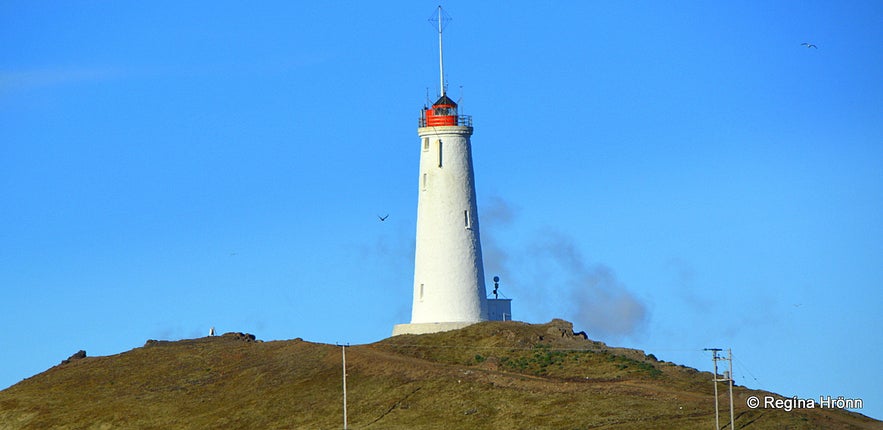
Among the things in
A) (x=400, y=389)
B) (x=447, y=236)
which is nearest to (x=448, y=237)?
(x=447, y=236)

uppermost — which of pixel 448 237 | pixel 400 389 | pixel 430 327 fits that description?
pixel 448 237

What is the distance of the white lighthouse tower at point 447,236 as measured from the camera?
11062 centimetres

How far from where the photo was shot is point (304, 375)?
340 feet

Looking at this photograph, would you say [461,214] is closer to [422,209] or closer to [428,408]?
[422,209]

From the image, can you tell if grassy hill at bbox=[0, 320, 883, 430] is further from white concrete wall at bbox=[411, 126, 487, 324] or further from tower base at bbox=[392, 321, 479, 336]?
white concrete wall at bbox=[411, 126, 487, 324]

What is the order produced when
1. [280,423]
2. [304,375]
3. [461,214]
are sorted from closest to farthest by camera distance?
[280,423] → [304,375] → [461,214]

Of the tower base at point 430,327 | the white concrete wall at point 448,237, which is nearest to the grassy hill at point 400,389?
the tower base at point 430,327

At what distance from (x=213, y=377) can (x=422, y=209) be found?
656 inches

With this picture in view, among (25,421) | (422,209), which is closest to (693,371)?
(422,209)

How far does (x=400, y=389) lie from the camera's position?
98.1 metres

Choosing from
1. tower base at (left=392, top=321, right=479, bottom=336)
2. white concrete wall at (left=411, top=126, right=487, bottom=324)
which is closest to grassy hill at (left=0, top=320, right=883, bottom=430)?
tower base at (left=392, top=321, right=479, bottom=336)

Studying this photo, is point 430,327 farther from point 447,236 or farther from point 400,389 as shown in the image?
point 400,389

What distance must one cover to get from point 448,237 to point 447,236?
0.11 metres

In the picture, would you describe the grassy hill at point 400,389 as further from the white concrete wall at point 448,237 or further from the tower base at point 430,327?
the white concrete wall at point 448,237
